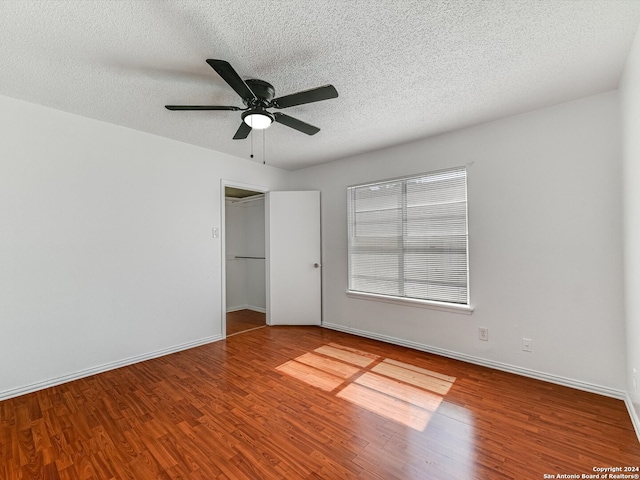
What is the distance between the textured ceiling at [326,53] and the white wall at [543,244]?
293 mm

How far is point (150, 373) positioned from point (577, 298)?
159 inches

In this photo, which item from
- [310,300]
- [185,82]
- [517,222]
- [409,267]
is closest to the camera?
[185,82]

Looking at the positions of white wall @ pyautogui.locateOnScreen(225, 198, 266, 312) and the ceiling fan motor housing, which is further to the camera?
white wall @ pyautogui.locateOnScreen(225, 198, 266, 312)

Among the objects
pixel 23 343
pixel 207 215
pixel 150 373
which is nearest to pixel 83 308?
pixel 23 343

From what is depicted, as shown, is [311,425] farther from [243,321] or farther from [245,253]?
[245,253]

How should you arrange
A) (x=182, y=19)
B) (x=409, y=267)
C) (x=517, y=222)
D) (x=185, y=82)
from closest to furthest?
(x=182, y=19)
(x=185, y=82)
(x=517, y=222)
(x=409, y=267)

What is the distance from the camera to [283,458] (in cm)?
172

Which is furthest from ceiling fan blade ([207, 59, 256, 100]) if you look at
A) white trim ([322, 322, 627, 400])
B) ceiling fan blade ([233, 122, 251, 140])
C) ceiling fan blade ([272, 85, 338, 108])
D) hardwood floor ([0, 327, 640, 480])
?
white trim ([322, 322, 627, 400])

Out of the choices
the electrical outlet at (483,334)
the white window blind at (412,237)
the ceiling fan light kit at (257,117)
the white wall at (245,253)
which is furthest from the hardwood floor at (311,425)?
the white wall at (245,253)

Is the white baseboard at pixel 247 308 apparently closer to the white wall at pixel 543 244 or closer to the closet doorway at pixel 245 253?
the closet doorway at pixel 245 253

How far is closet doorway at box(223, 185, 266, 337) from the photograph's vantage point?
5715 millimetres

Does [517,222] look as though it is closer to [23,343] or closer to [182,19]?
[182,19]

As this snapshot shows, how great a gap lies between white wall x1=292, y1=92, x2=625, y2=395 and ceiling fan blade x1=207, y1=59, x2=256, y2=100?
2301 mm

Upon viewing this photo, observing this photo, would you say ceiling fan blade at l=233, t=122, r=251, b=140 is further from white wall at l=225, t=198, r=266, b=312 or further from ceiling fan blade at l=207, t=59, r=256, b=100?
white wall at l=225, t=198, r=266, b=312
